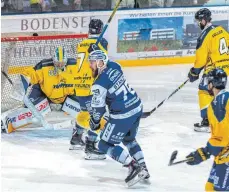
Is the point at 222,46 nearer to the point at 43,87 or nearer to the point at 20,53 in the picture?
the point at 43,87

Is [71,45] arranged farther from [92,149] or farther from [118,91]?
[118,91]

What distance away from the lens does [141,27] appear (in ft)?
30.9

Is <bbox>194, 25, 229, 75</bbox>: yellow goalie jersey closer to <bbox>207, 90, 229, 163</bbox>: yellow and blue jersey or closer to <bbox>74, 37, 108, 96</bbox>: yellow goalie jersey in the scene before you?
Answer: <bbox>74, 37, 108, 96</bbox>: yellow goalie jersey

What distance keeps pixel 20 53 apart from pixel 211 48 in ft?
5.78

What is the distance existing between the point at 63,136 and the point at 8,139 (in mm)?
455

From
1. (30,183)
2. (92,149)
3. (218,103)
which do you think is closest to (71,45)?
(92,149)

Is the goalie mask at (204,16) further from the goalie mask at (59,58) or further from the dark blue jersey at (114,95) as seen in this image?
the dark blue jersey at (114,95)

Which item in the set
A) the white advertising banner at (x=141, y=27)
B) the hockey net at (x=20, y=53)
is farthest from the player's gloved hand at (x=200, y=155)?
the white advertising banner at (x=141, y=27)

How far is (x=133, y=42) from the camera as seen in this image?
941 centimetres

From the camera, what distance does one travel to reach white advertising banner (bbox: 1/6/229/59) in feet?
29.2

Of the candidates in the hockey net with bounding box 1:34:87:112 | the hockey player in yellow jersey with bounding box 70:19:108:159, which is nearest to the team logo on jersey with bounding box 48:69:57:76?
the hockey player in yellow jersey with bounding box 70:19:108:159

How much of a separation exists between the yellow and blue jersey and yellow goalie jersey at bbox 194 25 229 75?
244 centimetres

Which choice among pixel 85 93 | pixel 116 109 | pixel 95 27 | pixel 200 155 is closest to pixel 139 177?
pixel 116 109

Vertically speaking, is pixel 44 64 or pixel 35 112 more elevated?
pixel 44 64
